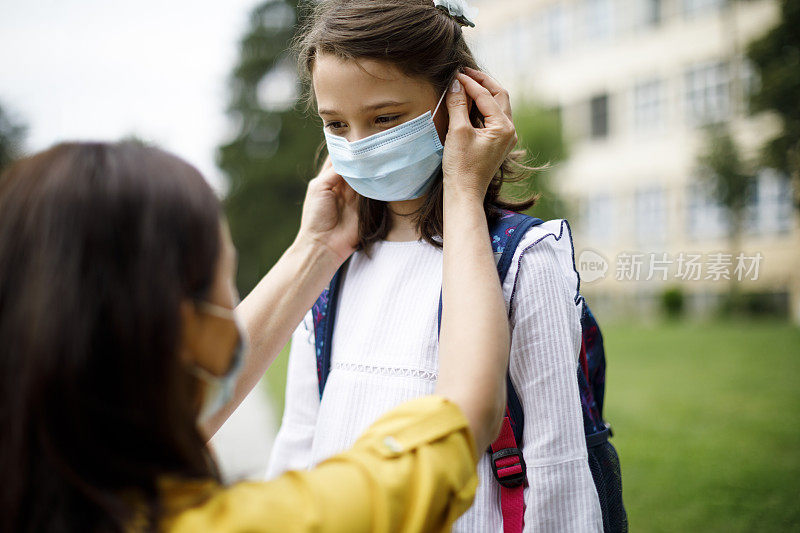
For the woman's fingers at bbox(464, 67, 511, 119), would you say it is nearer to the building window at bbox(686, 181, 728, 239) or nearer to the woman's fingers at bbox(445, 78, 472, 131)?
the woman's fingers at bbox(445, 78, 472, 131)

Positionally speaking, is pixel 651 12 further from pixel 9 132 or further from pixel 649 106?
pixel 9 132

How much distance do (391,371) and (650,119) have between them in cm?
2418

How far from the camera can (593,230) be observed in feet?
82.9

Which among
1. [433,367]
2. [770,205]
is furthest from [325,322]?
[770,205]

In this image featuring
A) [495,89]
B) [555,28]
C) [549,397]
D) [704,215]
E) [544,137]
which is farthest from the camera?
[555,28]

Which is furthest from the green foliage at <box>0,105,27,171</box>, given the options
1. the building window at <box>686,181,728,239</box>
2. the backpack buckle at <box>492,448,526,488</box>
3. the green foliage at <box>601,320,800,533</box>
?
the backpack buckle at <box>492,448,526,488</box>

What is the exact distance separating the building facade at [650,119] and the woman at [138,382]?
18550 mm

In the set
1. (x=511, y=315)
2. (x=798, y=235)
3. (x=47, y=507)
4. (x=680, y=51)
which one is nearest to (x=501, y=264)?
(x=511, y=315)

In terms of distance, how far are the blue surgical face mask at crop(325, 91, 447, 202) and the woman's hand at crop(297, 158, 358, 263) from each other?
14 cm

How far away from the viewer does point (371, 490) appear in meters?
1.05

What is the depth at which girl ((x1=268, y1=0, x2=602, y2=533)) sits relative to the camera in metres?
1.49

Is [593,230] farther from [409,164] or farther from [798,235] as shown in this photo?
[409,164]

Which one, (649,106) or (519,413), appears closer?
(519,413)

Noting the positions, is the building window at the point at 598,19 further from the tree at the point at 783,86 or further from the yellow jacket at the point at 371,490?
the yellow jacket at the point at 371,490
